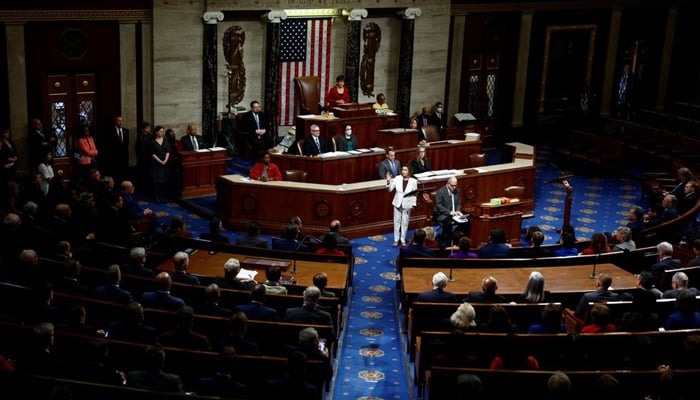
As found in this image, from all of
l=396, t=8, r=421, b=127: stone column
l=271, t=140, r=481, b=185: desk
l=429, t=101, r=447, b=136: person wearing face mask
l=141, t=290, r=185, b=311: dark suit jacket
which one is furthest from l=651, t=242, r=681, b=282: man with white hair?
l=396, t=8, r=421, b=127: stone column

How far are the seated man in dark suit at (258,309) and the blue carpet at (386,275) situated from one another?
1.16 m

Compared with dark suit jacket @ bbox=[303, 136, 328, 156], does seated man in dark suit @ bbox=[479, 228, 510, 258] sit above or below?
below

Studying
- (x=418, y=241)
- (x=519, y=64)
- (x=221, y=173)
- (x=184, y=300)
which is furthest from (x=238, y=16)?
(x=184, y=300)

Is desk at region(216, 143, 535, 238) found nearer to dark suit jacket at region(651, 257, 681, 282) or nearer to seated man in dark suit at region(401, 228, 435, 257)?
seated man in dark suit at region(401, 228, 435, 257)

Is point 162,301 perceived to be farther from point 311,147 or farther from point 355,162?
point 311,147

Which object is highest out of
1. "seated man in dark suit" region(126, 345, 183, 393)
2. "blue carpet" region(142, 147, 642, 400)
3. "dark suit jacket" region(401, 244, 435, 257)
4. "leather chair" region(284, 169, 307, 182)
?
"leather chair" region(284, 169, 307, 182)

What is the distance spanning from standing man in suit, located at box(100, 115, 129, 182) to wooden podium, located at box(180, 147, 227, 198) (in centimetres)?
142

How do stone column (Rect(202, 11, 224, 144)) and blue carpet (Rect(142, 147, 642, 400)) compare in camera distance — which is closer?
blue carpet (Rect(142, 147, 642, 400))

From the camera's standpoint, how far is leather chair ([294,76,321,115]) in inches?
825

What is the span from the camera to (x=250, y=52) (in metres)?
20.8

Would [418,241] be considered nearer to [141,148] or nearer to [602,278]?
[602,278]

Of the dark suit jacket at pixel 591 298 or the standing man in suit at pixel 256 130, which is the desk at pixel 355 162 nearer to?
the standing man in suit at pixel 256 130

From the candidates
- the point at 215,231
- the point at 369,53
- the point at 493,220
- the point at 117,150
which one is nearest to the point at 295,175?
the point at 493,220

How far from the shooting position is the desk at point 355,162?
17156mm
